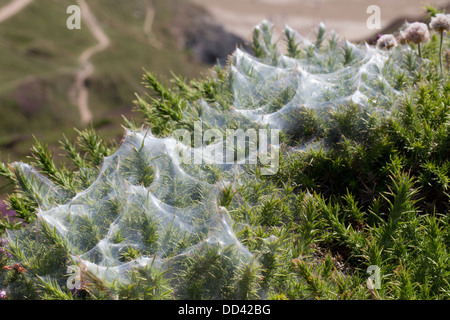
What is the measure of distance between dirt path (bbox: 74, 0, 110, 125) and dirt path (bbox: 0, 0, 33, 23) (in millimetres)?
9879

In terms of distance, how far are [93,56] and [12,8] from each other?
810 inches

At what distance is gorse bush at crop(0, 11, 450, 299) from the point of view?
107 inches

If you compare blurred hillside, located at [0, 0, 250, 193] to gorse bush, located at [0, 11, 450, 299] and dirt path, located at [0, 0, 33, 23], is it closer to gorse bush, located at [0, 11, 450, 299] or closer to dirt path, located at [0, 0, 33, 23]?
dirt path, located at [0, 0, 33, 23]

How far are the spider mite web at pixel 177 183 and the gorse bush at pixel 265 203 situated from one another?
1 centimetres

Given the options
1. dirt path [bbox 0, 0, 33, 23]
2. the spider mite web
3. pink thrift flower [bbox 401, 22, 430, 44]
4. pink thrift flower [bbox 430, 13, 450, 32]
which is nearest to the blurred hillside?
dirt path [bbox 0, 0, 33, 23]

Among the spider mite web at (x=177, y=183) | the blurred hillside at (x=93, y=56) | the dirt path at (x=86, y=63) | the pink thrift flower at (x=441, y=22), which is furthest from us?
the dirt path at (x=86, y=63)

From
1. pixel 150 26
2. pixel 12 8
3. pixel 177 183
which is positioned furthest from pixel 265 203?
pixel 150 26

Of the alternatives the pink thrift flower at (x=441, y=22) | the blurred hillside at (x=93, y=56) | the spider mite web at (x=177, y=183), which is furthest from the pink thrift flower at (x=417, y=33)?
the blurred hillside at (x=93, y=56)

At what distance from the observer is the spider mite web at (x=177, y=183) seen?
2.86m

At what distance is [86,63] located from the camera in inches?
2291

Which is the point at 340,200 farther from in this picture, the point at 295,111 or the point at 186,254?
the point at 186,254

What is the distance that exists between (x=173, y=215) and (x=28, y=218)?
1.63 meters

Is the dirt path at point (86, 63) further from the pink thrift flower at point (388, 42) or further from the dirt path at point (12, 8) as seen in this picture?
the pink thrift flower at point (388, 42)
